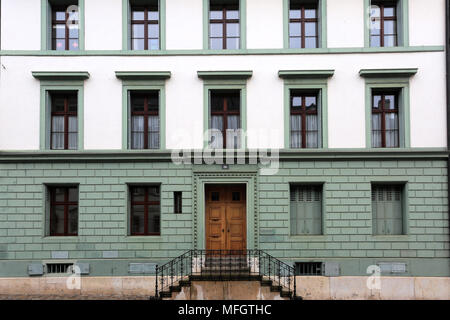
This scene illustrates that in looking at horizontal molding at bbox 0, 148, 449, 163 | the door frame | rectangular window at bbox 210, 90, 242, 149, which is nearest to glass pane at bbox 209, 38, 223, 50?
rectangular window at bbox 210, 90, 242, 149

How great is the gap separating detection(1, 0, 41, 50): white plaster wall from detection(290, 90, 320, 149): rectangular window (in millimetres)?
9420

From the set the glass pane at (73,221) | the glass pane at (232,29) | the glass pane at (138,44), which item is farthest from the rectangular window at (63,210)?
the glass pane at (232,29)

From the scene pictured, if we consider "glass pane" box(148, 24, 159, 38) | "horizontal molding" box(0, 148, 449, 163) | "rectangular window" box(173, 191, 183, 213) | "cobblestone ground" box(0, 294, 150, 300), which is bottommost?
"cobblestone ground" box(0, 294, 150, 300)

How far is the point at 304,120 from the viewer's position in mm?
14203

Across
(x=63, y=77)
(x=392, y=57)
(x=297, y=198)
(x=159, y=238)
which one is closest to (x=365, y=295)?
(x=297, y=198)

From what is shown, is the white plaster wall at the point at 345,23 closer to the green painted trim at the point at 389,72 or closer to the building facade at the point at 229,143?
the building facade at the point at 229,143

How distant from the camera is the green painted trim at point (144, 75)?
542 inches

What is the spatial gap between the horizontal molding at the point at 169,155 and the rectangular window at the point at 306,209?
120 cm

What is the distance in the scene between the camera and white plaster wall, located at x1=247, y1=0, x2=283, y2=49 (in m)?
14.0

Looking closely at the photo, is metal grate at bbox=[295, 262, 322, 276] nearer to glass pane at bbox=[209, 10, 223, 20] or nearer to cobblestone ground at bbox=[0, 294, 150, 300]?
cobblestone ground at bbox=[0, 294, 150, 300]

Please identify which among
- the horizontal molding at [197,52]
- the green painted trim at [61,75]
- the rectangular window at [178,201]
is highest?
the horizontal molding at [197,52]

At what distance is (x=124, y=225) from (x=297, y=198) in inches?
243

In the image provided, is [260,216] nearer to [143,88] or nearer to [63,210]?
[143,88]

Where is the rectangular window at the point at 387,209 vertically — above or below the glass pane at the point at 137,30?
below
